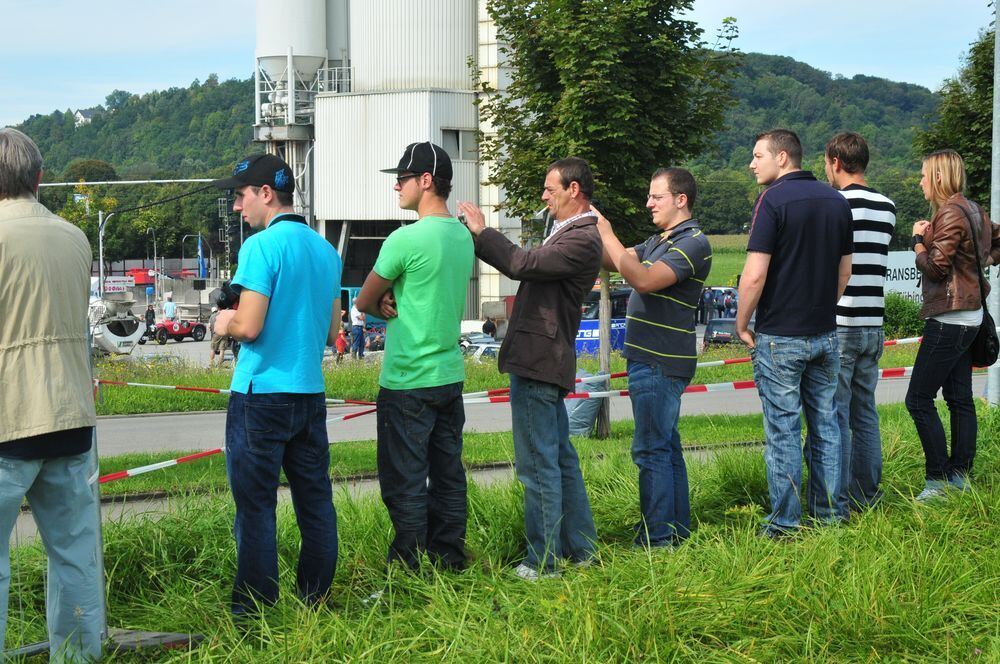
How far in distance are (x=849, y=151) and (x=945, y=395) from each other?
64.9 inches

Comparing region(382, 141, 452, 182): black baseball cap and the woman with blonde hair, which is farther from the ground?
region(382, 141, 452, 182): black baseball cap

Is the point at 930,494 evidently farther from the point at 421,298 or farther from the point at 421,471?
the point at 421,298

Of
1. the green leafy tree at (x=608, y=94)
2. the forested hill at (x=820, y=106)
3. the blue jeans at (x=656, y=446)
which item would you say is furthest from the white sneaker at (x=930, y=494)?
the forested hill at (x=820, y=106)

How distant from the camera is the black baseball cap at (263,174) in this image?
4875 millimetres

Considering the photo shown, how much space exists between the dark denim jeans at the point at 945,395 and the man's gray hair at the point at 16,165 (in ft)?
16.3

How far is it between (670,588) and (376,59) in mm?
43281

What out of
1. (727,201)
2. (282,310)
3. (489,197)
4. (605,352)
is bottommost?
(605,352)

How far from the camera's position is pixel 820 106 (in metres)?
157

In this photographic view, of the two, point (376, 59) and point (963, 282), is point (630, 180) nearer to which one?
point (963, 282)

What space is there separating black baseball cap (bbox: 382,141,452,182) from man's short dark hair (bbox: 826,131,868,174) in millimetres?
2404

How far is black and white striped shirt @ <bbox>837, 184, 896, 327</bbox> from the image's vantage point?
623 cm

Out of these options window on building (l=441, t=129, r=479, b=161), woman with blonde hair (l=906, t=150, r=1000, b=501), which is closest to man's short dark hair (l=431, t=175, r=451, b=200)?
woman with blonde hair (l=906, t=150, r=1000, b=501)

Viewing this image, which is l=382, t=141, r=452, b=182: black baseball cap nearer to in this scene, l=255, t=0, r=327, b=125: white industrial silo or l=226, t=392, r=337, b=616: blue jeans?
l=226, t=392, r=337, b=616: blue jeans

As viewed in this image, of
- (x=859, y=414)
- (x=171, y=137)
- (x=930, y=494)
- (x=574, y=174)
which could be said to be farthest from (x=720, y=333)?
(x=171, y=137)
